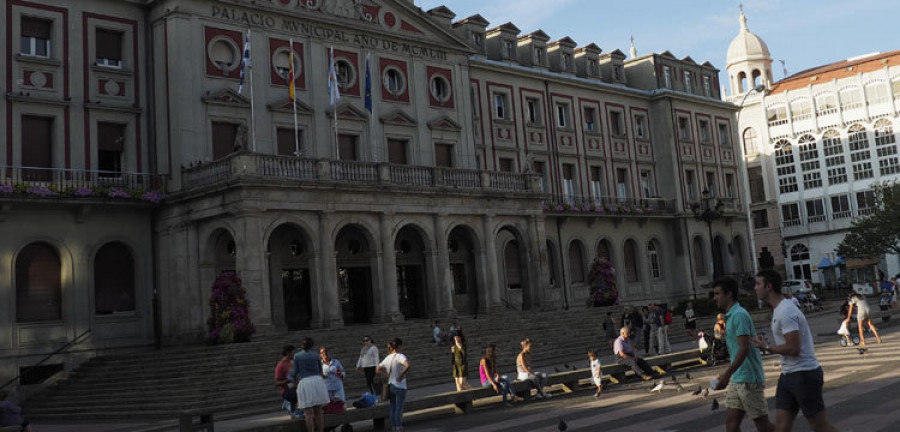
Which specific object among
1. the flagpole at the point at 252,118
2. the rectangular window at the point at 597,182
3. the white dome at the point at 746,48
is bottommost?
the rectangular window at the point at 597,182

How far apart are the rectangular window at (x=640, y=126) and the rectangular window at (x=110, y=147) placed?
3153 cm

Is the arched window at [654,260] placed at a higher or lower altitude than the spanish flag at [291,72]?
lower

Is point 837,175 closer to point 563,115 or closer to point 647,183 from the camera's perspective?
point 647,183

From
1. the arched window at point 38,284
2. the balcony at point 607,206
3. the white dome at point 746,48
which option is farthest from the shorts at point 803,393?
the white dome at point 746,48

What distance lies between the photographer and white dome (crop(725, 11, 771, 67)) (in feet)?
283

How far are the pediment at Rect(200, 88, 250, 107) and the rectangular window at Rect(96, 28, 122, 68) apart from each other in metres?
3.47

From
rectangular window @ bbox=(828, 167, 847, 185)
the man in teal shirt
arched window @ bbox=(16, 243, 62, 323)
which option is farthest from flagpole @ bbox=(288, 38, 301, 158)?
rectangular window @ bbox=(828, 167, 847, 185)

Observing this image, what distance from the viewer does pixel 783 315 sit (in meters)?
8.65

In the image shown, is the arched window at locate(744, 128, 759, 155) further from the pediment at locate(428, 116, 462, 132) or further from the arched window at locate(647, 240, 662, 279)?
the pediment at locate(428, 116, 462, 132)

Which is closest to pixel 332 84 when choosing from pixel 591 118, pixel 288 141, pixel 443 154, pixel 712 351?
pixel 288 141

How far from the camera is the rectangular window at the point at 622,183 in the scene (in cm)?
5075

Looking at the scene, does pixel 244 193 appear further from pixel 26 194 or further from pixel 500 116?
pixel 500 116

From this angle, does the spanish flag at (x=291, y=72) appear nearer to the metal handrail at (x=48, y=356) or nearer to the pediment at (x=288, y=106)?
the pediment at (x=288, y=106)

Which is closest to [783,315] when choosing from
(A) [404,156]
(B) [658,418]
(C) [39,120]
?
(B) [658,418]
